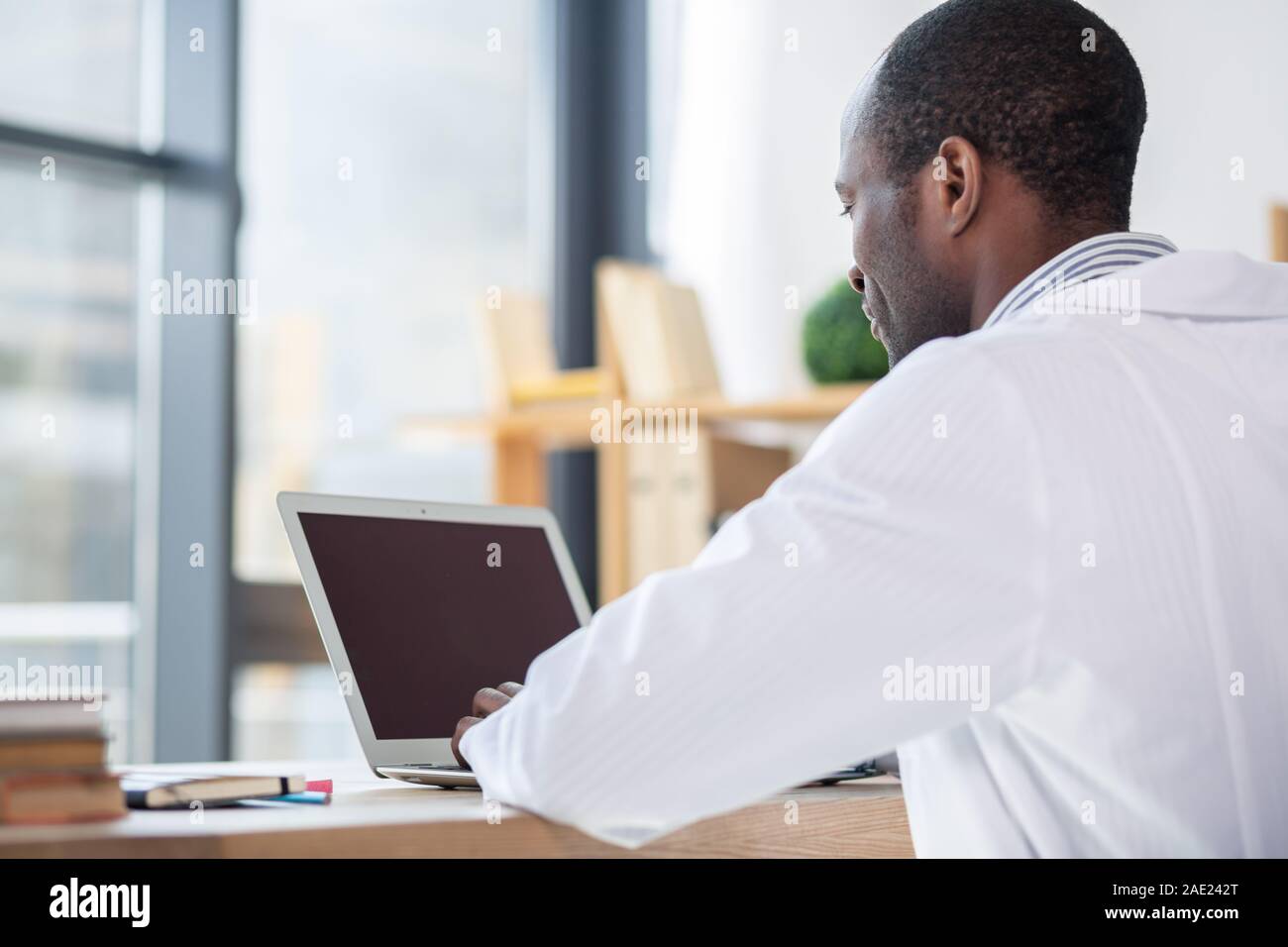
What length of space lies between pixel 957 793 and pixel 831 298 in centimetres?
247

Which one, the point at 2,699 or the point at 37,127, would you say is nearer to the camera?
the point at 2,699

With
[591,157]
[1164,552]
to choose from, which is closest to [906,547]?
[1164,552]

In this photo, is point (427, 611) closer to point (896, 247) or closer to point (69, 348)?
point (896, 247)

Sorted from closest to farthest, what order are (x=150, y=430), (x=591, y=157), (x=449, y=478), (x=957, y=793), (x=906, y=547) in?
(x=906, y=547), (x=957, y=793), (x=150, y=430), (x=449, y=478), (x=591, y=157)

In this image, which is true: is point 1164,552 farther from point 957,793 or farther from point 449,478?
point 449,478

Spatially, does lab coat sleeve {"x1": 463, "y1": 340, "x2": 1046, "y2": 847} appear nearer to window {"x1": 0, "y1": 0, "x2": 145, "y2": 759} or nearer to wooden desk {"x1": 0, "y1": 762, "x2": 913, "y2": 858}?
wooden desk {"x1": 0, "y1": 762, "x2": 913, "y2": 858}

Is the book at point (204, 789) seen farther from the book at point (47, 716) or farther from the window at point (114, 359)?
the window at point (114, 359)

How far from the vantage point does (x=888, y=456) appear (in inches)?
38.8

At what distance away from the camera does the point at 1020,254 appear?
50.9 inches

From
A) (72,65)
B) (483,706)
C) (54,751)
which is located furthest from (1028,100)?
(72,65)

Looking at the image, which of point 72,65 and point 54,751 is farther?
point 72,65

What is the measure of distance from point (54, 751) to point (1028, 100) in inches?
36.9

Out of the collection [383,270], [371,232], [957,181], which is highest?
[371,232]
